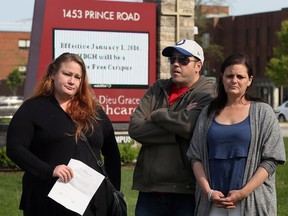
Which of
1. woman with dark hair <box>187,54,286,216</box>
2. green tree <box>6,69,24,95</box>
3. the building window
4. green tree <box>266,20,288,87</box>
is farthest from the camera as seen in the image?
the building window

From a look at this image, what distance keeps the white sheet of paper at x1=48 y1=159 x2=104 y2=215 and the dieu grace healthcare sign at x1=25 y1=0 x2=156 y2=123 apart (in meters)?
9.63

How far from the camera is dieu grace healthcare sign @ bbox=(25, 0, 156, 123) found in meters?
14.7

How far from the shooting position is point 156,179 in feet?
16.9

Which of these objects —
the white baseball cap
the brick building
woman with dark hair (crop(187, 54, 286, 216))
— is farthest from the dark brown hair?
the brick building

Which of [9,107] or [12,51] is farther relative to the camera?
[12,51]

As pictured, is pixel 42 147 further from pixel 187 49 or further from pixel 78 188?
pixel 187 49

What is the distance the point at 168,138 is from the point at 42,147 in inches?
35.6

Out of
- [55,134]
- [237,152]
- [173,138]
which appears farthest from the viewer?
[173,138]

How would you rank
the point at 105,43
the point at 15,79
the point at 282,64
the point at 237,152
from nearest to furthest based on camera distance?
the point at 237,152
the point at 105,43
the point at 282,64
the point at 15,79

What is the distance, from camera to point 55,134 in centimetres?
495

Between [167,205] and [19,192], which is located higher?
[167,205]

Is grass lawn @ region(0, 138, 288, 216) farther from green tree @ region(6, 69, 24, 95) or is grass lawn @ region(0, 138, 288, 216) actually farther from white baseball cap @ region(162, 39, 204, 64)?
green tree @ region(6, 69, 24, 95)

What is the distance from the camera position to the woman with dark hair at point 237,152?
188 inches

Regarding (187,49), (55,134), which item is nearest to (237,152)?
(187,49)
